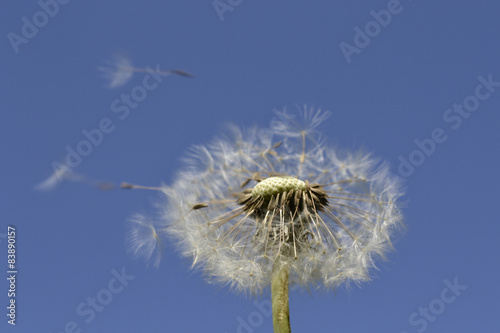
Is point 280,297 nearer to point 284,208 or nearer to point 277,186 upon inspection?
point 284,208

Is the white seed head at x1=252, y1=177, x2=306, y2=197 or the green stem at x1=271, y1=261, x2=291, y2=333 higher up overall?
the white seed head at x1=252, y1=177, x2=306, y2=197

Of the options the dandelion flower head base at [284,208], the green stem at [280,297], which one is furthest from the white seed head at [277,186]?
Answer: the green stem at [280,297]

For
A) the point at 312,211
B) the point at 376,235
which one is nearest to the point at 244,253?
the point at 312,211

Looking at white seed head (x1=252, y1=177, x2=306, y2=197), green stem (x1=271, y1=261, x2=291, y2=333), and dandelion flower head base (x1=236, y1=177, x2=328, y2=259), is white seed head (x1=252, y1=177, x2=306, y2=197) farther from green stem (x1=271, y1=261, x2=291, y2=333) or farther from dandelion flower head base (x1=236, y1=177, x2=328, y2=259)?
green stem (x1=271, y1=261, x2=291, y2=333)

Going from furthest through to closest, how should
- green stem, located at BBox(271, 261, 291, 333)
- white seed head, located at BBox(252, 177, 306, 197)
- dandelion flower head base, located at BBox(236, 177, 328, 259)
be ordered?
white seed head, located at BBox(252, 177, 306, 197) → dandelion flower head base, located at BBox(236, 177, 328, 259) → green stem, located at BBox(271, 261, 291, 333)

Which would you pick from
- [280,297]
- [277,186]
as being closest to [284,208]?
[277,186]

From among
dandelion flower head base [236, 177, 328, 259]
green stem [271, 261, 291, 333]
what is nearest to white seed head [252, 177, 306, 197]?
dandelion flower head base [236, 177, 328, 259]
